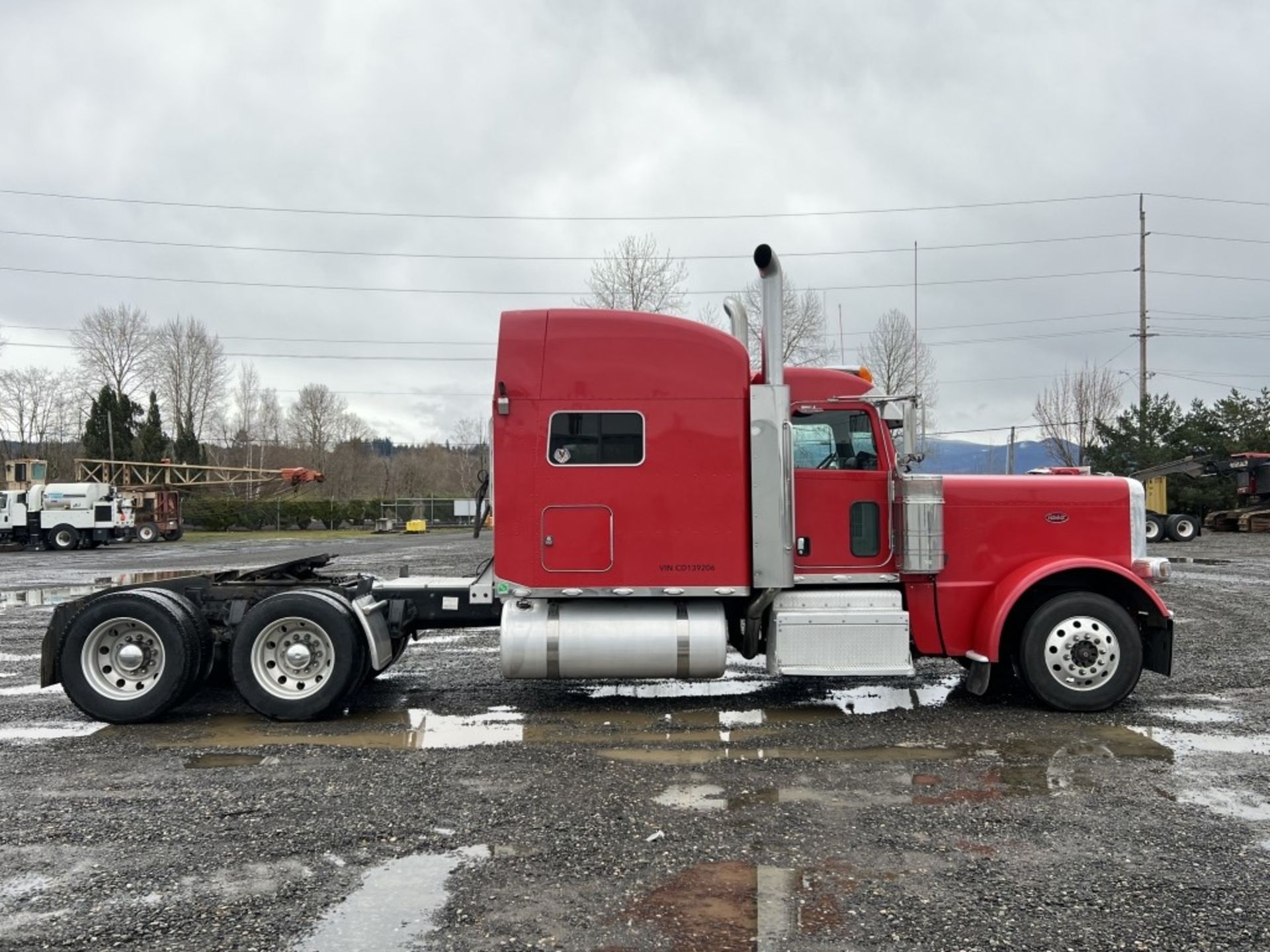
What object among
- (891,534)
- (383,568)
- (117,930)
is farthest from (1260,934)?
(383,568)

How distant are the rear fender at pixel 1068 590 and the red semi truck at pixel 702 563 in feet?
0.06

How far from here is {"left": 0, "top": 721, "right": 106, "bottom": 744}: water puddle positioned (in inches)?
263

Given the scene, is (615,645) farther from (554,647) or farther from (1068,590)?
(1068,590)

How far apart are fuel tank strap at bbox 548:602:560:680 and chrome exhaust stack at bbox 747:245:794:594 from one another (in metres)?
1.60

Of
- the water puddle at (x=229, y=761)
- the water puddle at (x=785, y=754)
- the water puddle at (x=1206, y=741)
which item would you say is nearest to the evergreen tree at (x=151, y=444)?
the water puddle at (x=229, y=761)

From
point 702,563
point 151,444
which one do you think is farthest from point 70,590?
point 151,444

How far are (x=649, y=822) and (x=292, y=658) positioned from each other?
3642 mm

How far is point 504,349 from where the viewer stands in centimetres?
685

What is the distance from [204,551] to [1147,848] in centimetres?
3403

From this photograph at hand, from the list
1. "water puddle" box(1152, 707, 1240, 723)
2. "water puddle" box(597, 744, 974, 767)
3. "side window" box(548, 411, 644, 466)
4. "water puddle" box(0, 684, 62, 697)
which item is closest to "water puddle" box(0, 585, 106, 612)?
"water puddle" box(0, 684, 62, 697)

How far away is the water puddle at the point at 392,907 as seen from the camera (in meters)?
3.54

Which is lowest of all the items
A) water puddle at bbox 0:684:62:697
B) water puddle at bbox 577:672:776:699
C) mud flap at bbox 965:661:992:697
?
water puddle at bbox 0:684:62:697

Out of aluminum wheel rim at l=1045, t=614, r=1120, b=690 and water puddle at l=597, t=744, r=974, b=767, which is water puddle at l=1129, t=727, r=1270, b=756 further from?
water puddle at l=597, t=744, r=974, b=767

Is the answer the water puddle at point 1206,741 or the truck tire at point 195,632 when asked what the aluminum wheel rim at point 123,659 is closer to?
the truck tire at point 195,632
